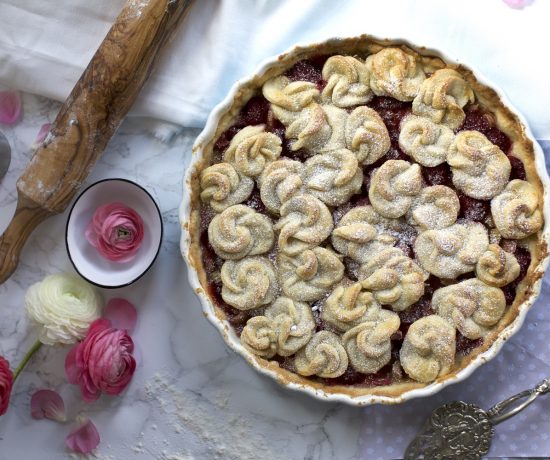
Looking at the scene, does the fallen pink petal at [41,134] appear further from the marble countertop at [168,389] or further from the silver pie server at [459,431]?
the silver pie server at [459,431]

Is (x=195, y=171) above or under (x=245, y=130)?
under

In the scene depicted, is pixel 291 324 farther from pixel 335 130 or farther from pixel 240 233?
pixel 335 130

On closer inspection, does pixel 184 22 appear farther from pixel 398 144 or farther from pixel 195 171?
pixel 398 144

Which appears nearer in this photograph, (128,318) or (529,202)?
(529,202)

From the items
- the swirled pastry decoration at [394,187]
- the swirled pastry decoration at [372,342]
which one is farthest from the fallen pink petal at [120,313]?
the swirled pastry decoration at [394,187]

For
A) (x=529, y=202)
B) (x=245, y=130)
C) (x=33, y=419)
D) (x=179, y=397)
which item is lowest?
(x=33, y=419)

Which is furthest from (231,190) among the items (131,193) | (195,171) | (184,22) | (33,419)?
(33,419)

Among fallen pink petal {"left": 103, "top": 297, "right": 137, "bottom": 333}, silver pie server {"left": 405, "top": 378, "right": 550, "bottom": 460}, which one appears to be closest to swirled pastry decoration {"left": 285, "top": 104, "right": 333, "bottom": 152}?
fallen pink petal {"left": 103, "top": 297, "right": 137, "bottom": 333}
